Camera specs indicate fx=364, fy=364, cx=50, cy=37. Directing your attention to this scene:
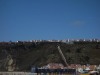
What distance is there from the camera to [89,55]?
87562 millimetres

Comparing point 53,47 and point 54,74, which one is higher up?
point 53,47

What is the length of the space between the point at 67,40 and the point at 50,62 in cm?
1402

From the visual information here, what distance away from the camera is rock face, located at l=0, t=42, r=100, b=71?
86500 millimetres

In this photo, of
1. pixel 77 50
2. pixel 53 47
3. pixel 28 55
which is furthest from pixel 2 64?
pixel 77 50

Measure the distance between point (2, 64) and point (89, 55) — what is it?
79.0ft

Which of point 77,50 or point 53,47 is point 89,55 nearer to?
point 77,50

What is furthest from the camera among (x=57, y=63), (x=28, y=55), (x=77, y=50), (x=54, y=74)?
(x=28, y=55)

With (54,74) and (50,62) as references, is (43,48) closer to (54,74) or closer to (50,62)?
(50,62)

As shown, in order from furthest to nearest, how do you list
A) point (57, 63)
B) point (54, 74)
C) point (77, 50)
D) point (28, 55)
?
point (28, 55)
point (77, 50)
point (57, 63)
point (54, 74)

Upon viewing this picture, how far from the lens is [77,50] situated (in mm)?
89500

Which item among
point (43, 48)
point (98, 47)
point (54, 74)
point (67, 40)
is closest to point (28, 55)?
point (43, 48)

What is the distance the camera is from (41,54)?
92.6m

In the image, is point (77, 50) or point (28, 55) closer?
point (77, 50)

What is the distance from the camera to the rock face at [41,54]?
3406 inches
